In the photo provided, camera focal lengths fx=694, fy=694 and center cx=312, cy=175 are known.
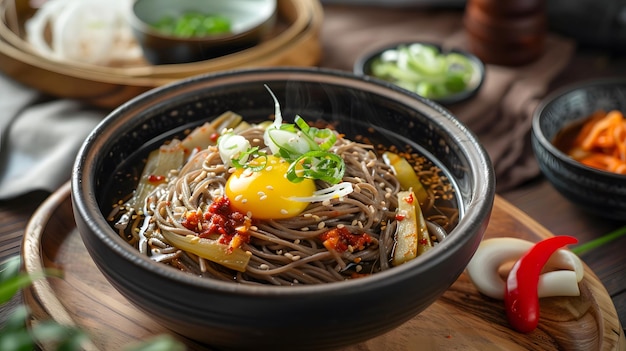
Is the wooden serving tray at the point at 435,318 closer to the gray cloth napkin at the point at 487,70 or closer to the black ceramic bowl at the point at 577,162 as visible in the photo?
the black ceramic bowl at the point at 577,162

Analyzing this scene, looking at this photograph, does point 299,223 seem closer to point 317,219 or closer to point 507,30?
point 317,219

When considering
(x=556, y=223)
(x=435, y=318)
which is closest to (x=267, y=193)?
(x=435, y=318)

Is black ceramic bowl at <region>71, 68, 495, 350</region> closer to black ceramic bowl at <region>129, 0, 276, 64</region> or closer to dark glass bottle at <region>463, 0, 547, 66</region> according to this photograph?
black ceramic bowl at <region>129, 0, 276, 64</region>

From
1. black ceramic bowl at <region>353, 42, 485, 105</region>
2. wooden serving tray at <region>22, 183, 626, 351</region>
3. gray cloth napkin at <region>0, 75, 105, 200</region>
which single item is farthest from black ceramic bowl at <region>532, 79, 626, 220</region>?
gray cloth napkin at <region>0, 75, 105, 200</region>

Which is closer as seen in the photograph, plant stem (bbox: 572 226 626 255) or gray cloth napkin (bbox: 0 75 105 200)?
plant stem (bbox: 572 226 626 255)

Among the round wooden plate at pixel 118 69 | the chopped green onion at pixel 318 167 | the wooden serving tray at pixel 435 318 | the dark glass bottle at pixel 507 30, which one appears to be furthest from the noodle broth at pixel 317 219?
the dark glass bottle at pixel 507 30

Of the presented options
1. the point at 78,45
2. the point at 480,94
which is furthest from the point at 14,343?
the point at 480,94
